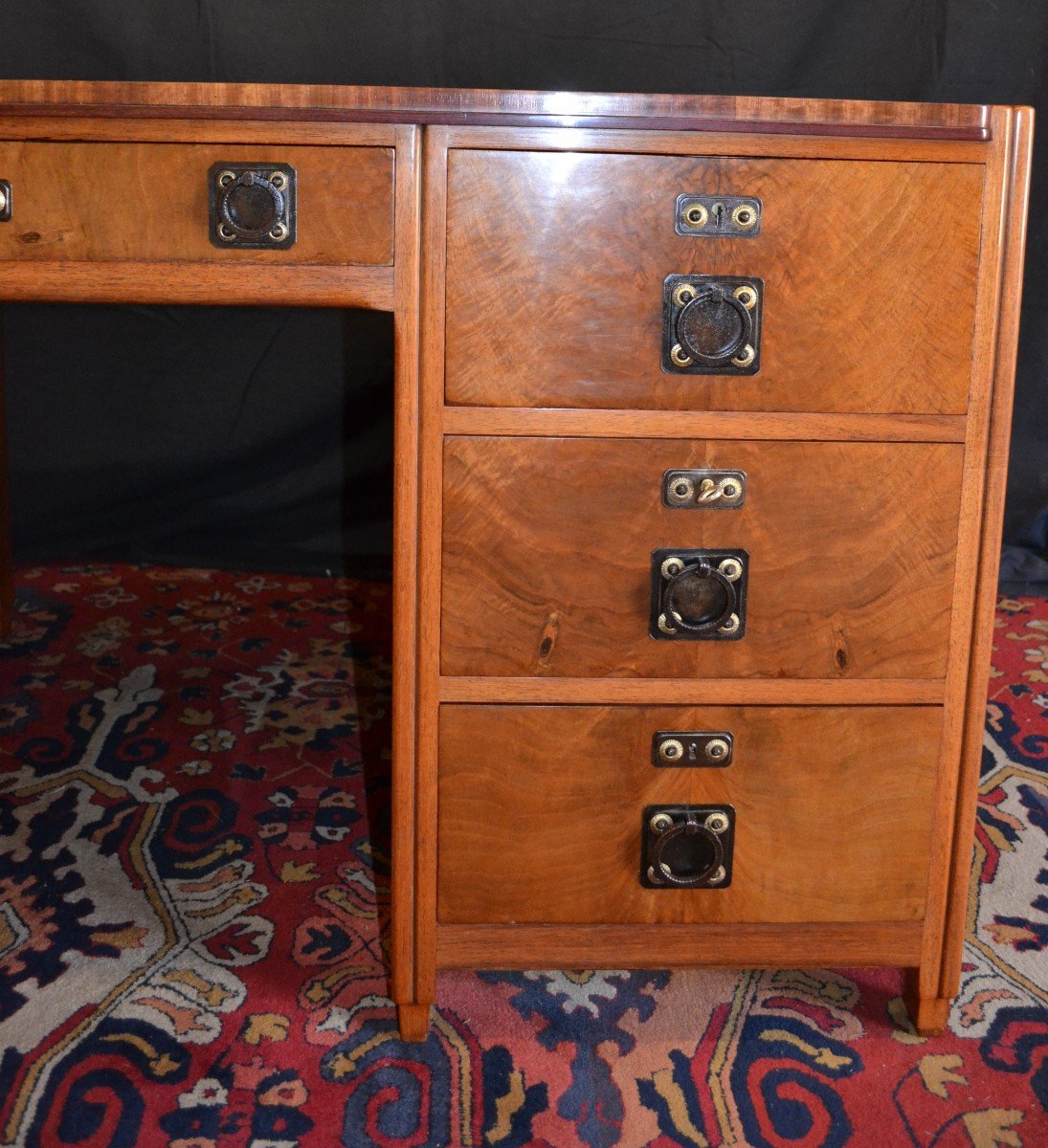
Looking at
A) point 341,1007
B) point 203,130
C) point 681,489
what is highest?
point 203,130

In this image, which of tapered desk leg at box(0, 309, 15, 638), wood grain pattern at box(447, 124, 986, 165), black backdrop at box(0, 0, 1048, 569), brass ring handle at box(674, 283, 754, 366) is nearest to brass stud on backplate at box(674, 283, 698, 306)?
brass ring handle at box(674, 283, 754, 366)

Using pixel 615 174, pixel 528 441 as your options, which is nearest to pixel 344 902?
pixel 528 441

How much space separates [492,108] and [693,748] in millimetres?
620

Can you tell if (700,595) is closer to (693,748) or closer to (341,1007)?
(693,748)

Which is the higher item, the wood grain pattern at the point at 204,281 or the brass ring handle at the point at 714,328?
the wood grain pattern at the point at 204,281

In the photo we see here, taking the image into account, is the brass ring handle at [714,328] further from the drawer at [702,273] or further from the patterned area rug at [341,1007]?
the patterned area rug at [341,1007]

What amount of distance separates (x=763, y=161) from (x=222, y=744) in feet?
4.26

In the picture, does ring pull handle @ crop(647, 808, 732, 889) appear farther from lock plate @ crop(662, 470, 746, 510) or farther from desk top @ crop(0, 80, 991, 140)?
desk top @ crop(0, 80, 991, 140)

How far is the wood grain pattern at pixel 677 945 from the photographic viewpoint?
1.20 meters

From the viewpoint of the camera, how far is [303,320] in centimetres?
274

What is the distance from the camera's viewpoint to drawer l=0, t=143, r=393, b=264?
1.05 m

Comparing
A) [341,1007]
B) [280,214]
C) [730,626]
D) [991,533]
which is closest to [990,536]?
[991,533]

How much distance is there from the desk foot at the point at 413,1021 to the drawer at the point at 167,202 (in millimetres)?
735

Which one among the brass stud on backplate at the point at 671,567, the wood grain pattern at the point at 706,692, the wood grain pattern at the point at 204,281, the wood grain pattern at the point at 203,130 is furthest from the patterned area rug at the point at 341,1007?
the wood grain pattern at the point at 203,130
